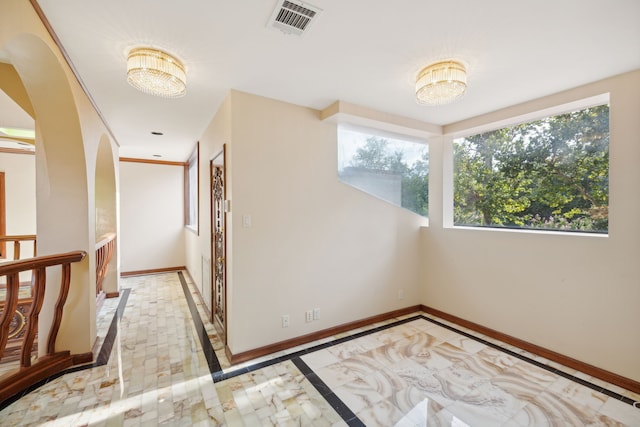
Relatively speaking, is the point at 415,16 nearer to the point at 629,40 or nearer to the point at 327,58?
the point at 327,58

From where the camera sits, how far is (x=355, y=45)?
5.94 ft

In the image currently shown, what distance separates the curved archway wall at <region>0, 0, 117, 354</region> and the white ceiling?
26 centimetres

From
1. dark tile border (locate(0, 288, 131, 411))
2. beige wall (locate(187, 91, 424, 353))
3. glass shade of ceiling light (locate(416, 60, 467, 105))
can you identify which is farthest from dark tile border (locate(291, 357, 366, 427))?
glass shade of ceiling light (locate(416, 60, 467, 105))

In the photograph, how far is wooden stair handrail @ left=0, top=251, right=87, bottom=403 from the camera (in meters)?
1.89

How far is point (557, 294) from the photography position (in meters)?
2.53

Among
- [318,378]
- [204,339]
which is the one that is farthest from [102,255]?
[318,378]

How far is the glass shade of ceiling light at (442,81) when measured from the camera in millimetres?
2006

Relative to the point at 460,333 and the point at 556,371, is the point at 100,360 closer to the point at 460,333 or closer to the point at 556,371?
the point at 460,333

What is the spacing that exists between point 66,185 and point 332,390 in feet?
9.24

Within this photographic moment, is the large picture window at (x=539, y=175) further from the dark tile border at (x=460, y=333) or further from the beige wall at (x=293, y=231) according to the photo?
the dark tile border at (x=460, y=333)

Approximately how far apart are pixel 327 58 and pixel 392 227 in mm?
2182

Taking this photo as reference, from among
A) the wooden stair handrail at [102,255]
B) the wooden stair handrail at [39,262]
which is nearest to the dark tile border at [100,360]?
the wooden stair handrail at [102,255]

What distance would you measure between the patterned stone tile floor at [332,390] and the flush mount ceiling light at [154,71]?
2.27 meters

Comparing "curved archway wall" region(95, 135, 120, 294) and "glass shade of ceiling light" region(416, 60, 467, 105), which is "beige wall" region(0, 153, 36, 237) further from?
"glass shade of ceiling light" region(416, 60, 467, 105)
